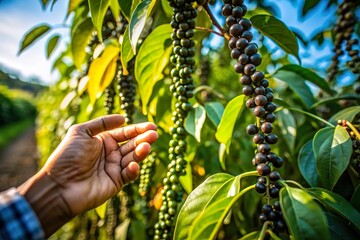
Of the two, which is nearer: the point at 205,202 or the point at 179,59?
the point at 205,202

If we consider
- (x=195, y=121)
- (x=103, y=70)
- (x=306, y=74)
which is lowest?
(x=195, y=121)

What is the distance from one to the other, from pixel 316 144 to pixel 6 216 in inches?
28.7

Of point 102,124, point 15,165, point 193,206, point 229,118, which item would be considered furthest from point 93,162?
point 15,165

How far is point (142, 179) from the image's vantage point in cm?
102

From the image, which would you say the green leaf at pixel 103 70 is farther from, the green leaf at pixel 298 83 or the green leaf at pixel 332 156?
the green leaf at pixel 332 156

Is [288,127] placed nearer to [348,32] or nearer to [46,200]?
[348,32]

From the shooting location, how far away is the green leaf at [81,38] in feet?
3.42

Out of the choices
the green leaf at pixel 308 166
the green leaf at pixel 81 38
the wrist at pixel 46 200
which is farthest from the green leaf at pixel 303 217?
the green leaf at pixel 81 38

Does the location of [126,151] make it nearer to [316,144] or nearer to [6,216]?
[6,216]

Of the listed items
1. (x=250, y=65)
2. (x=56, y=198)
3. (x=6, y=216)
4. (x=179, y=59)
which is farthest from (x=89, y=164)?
(x=250, y=65)

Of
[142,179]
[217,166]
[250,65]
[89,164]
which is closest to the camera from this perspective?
[250,65]

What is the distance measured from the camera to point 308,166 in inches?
30.5

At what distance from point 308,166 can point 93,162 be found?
0.61m

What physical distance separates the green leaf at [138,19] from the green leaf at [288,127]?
73cm
